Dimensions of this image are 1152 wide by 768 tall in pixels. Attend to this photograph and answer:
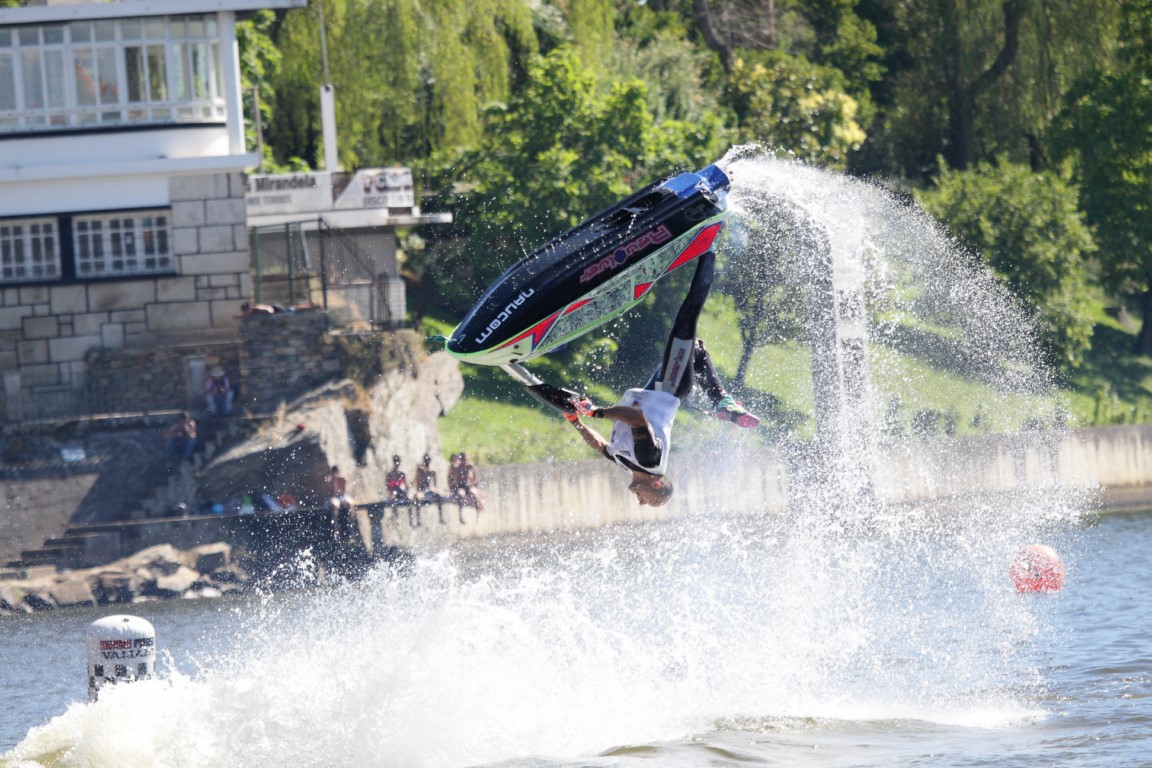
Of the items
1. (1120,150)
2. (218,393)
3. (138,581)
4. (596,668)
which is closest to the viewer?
Answer: (596,668)

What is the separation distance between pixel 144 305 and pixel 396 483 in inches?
259

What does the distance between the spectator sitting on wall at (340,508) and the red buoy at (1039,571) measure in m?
12.6

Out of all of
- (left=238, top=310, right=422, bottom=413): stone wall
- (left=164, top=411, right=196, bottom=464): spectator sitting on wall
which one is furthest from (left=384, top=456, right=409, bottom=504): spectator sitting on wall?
(left=164, top=411, right=196, bottom=464): spectator sitting on wall

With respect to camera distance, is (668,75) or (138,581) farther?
(668,75)

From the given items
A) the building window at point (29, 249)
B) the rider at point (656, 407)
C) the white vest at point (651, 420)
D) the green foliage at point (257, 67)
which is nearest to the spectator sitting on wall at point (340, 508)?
the building window at point (29, 249)

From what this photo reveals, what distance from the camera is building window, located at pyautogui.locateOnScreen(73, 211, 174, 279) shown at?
117ft

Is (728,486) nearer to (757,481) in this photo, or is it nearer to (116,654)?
(757,481)

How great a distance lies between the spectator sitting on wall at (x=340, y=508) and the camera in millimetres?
32031

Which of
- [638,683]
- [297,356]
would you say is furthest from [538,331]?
[297,356]

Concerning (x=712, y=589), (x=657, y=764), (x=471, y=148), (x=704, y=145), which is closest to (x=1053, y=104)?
(x=704, y=145)

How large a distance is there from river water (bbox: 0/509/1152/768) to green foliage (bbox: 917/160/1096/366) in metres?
17.3

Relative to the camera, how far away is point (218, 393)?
33.4 m

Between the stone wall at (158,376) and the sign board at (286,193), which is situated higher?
the sign board at (286,193)

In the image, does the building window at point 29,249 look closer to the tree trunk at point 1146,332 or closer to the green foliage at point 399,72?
the green foliage at point 399,72
